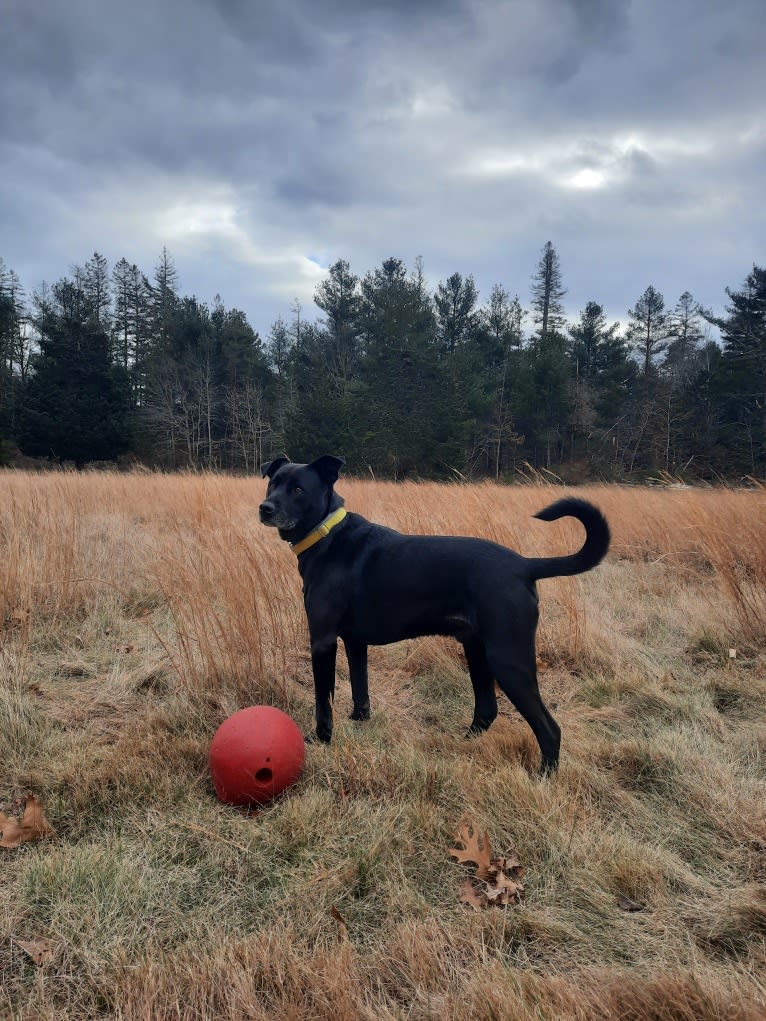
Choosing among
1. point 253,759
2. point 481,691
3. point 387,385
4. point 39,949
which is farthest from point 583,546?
point 387,385

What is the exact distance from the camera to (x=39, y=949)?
1697 millimetres

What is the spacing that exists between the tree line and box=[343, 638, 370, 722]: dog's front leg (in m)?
22.2

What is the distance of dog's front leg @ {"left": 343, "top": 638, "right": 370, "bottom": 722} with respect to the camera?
3.26 metres

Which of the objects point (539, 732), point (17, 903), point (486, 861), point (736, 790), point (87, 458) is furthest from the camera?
point (87, 458)

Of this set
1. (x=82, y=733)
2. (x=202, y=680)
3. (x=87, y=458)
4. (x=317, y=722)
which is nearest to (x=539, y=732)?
(x=317, y=722)

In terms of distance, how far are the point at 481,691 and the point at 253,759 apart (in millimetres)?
1333

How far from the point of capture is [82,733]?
9.77 ft

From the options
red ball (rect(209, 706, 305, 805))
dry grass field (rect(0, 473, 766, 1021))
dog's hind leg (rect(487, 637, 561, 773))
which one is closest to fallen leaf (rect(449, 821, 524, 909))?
dry grass field (rect(0, 473, 766, 1021))

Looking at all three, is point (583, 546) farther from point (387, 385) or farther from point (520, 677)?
point (387, 385)

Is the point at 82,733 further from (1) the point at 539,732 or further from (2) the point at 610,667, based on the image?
(2) the point at 610,667

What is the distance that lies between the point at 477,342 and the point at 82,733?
3909cm

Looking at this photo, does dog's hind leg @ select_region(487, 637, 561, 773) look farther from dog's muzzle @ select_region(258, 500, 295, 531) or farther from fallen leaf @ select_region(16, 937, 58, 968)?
fallen leaf @ select_region(16, 937, 58, 968)

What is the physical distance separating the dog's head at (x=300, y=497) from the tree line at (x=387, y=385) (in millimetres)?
22147

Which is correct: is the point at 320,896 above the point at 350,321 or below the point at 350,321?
below
